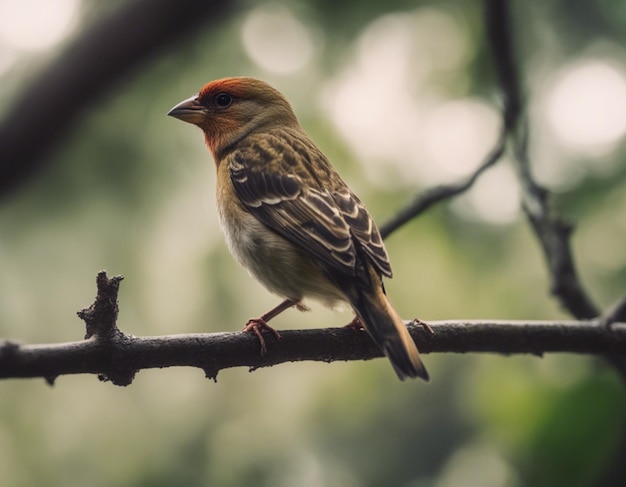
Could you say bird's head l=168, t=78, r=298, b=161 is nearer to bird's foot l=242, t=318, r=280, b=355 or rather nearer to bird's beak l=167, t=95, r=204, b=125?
bird's beak l=167, t=95, r=204, b=125

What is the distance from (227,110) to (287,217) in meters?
1.20

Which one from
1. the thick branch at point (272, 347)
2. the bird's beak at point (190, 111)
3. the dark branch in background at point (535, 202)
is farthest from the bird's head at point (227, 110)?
the thick branch at point (272, 347)

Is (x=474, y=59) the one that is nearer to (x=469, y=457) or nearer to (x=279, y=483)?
(x=469, y=457)

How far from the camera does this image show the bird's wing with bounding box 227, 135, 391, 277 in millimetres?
3705

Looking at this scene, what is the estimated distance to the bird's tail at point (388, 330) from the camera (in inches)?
115

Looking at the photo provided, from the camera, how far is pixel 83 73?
168 inches

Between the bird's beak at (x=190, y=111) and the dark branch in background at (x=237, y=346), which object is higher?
the bird's beak at (x=190, y=111)

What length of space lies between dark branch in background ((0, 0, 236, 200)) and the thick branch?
1648 mm

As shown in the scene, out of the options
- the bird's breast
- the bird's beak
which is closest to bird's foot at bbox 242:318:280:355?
the bird's breast

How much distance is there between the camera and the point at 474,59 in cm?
550

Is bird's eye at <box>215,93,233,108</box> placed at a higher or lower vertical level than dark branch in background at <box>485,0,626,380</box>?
higher

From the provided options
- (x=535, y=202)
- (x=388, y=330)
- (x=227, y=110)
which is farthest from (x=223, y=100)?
(x=388, y=330)

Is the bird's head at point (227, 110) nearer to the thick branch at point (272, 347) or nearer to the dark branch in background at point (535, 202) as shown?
the dark branch in background at point (535, 202)

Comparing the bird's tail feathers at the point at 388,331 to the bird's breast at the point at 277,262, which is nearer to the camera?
the bird's tail feathers at the point at 388,331
